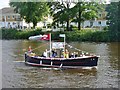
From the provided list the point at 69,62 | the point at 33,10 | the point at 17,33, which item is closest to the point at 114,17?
the point at 33,10

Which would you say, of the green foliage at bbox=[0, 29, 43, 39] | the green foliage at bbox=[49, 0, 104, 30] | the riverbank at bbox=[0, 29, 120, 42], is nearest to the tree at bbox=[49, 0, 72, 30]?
the green foliage at bbox=[49, 0, 104, 30]

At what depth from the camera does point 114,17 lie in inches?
2677

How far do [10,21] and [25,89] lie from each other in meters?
90.5

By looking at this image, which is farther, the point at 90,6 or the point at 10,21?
the point at 10,21

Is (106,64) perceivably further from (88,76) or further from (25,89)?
(25,89)

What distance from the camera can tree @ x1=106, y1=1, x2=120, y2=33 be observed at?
6769 centimetres

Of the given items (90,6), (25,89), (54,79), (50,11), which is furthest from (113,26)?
(25,89)

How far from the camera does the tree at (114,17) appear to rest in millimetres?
67688

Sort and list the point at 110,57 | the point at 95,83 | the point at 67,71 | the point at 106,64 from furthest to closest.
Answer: the point at 110,57, the point at 106,64, the point at 67,71, the point at 95,83

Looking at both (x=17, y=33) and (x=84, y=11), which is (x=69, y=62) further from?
(x=17, y=33)

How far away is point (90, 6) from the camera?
2928 inches

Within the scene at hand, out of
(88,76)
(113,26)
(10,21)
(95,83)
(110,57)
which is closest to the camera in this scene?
(95,83)

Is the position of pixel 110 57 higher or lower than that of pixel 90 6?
lower

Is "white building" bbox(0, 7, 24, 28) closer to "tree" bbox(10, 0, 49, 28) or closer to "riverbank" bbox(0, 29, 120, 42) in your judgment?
"tree" bbox(10, 0, 49, 28)
